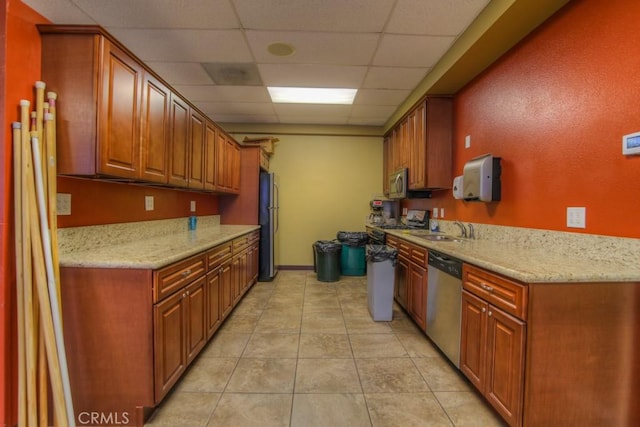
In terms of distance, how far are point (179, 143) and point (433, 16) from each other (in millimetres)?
2378

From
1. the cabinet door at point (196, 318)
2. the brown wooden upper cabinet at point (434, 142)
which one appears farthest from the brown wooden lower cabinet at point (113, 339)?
the brown wooden upper cabinet at point (434, 142)

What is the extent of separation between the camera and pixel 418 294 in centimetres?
286

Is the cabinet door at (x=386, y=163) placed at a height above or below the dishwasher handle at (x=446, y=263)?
above

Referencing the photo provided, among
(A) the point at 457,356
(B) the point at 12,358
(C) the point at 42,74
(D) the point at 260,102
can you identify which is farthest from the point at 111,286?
(D) the point at 260,102

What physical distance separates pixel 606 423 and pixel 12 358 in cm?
308

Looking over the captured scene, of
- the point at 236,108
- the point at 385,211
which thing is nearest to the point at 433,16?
the point at 236,108

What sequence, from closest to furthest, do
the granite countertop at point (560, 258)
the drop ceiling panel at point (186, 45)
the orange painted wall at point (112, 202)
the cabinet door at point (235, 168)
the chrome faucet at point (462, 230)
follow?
the granite countertop at point (560, 258), the orange painted wall at point (112, 202), the drop ceiling panel at point (186, 45), the chrome faucet at point (462, 230), the cabinet door at point (235, 168)

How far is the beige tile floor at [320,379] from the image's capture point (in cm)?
173

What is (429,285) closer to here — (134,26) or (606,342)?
(606,342)

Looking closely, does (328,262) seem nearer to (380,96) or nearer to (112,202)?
(380,96)

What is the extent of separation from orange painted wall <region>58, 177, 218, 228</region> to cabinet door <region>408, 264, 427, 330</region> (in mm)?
2652

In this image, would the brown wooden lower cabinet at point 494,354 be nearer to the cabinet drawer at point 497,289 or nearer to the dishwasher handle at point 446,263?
the cabinet drawer at point 497,289

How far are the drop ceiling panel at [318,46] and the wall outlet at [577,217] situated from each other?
200cm

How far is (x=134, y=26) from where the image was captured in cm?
236
